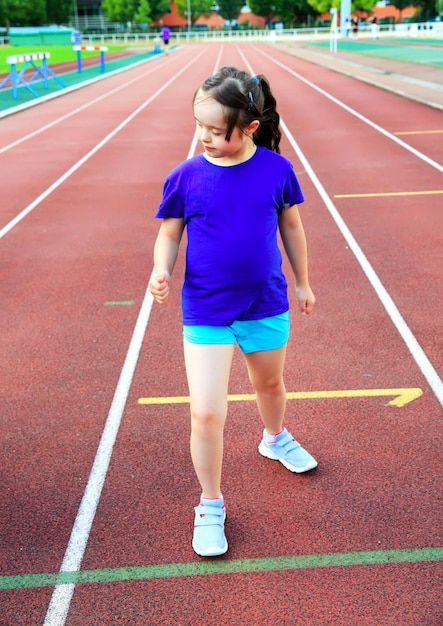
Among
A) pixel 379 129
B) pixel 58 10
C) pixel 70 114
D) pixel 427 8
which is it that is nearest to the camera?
pixel 379 129

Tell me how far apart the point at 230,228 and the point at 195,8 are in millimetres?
130157

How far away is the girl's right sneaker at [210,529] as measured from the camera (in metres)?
3.16

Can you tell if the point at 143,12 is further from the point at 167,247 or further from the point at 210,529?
the point at 210,529

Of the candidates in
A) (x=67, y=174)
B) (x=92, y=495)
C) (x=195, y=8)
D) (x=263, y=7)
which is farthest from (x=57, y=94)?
(x=195, y=8)

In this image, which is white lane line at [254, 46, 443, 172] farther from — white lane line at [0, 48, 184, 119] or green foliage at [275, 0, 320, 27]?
green foliage at [275, 0, 320, 27]

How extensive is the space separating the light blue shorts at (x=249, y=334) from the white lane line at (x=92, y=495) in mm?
1055

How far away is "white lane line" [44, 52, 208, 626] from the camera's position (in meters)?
2.94

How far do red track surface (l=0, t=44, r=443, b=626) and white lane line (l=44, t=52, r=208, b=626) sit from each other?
36mm

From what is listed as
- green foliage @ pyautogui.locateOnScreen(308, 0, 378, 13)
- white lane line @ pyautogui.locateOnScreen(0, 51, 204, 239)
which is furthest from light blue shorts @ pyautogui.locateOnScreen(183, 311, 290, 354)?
green foliage @ pyautogui.locateOnScreen(308, 0, 378, 13)

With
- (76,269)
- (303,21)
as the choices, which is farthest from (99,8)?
(76,269)

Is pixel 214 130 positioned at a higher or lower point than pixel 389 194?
higher

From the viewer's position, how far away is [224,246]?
9.66 ft

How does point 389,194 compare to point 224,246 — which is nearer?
point 224,246

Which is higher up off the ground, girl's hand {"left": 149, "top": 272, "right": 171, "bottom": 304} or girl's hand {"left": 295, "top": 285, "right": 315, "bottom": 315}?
girl's hand {"left": 149, "top": 272, "right": 171, "bottom": 304}
